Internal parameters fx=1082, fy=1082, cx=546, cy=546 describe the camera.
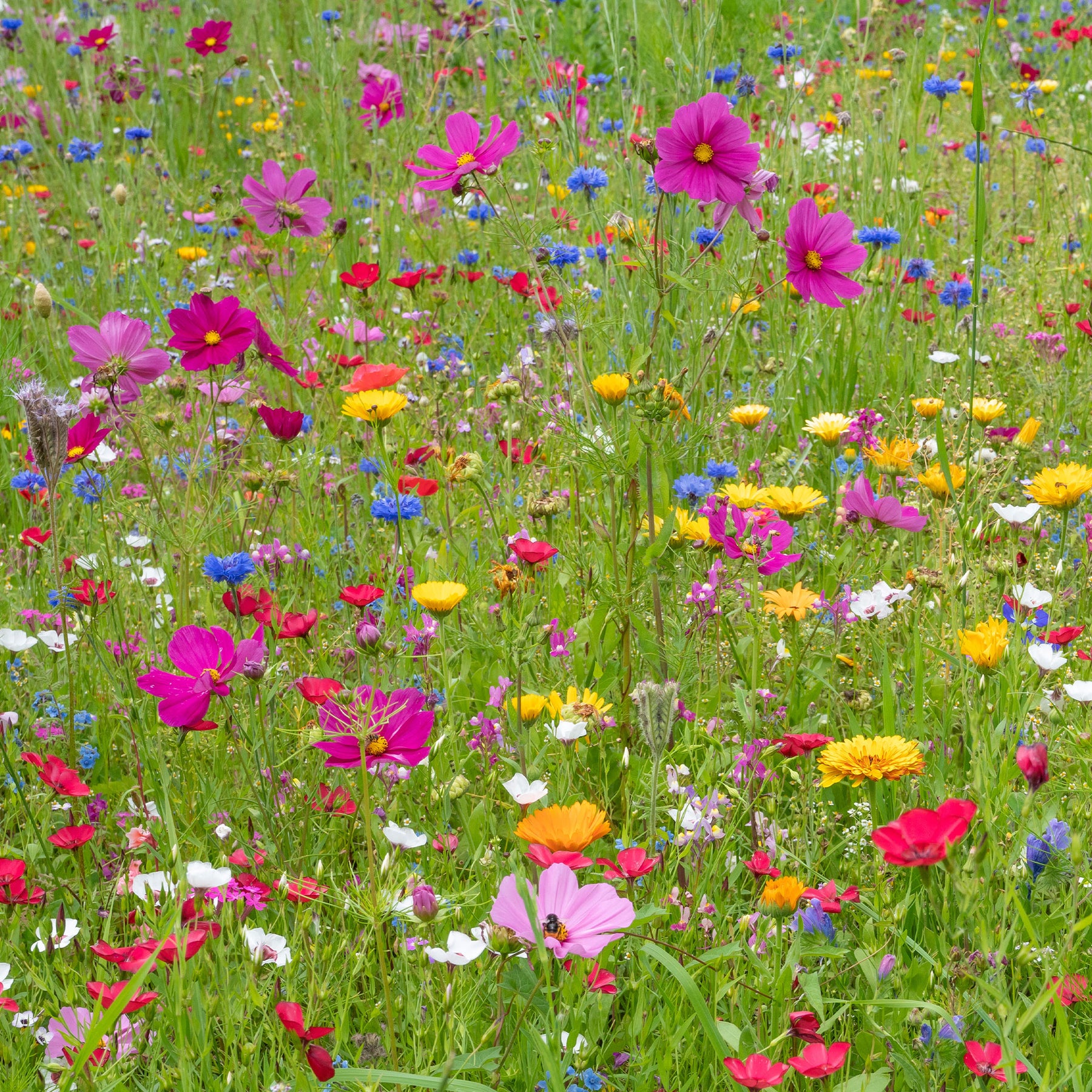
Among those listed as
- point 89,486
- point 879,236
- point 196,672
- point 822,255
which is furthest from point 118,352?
point 879,236

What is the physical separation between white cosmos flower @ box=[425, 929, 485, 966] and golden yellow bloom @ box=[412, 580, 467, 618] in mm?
551

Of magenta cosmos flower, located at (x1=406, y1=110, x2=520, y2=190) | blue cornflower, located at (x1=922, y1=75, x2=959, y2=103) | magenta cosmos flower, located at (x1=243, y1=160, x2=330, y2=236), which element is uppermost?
magenta cosmos flower, located at (x1=406, y1=110, x2=520, y2=190)

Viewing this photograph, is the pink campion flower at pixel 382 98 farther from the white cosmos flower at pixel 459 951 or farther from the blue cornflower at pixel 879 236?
the white cosmos flower at pixel 459 951

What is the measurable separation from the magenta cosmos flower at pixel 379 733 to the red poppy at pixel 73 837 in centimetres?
34

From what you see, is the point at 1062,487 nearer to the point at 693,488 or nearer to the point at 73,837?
the point at 693,488

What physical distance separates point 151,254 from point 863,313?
90.4 inches

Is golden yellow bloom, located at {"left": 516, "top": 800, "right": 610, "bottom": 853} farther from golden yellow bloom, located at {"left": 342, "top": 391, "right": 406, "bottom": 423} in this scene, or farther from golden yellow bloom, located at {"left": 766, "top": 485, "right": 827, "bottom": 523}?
golden yellow bloom, located at {"left": 342, "top": 391, "right": 406, "bottom": 423}

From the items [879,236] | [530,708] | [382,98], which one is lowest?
[530,708]

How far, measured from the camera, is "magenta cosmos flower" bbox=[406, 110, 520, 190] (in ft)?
5.48

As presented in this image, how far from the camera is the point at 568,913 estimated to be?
97cm

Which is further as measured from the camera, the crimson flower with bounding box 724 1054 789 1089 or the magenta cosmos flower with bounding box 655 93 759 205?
the magenta cosmos flower with bounding box 655 93 759 205

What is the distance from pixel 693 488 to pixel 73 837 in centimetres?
108

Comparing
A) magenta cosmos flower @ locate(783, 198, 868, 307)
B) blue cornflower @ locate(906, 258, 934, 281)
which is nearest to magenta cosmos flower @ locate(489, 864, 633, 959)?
magenta cosmos flower @ locate(783, 198, 868, 307)

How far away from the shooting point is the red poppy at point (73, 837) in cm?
133
